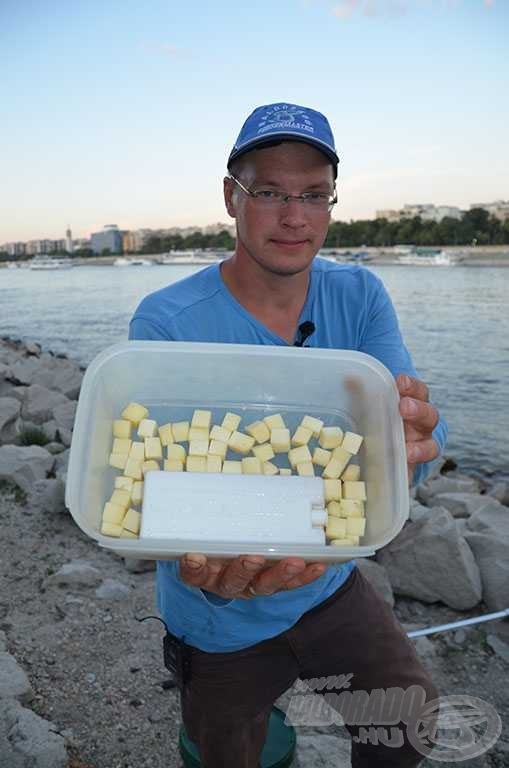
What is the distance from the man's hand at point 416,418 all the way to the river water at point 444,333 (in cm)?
601

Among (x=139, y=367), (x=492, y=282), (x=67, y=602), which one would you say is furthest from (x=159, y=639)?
(x=492, y=282)

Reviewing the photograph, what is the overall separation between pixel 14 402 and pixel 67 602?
173 inches

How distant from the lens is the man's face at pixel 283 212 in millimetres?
1731

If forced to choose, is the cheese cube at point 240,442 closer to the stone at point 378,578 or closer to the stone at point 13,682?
the stone at point 13,682

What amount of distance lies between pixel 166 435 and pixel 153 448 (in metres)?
0.05

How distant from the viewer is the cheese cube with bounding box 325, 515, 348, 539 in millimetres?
1380

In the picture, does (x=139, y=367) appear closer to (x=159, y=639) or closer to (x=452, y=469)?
(x=159, y=639)

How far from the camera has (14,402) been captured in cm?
692

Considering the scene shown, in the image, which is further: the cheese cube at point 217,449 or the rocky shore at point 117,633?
the rocky shore at point 117,633

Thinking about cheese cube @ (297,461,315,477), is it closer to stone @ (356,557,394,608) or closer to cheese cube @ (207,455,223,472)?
cheese cube @ (207,455,223,472)

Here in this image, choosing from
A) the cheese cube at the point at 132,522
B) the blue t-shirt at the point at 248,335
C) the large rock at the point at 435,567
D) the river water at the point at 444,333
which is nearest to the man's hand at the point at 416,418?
the blue t-shirt at the point at 248,335

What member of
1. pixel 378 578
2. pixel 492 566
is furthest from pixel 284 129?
pixel 492 566

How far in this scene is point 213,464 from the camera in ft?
4.85

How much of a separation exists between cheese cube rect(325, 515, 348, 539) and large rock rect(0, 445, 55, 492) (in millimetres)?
3234
